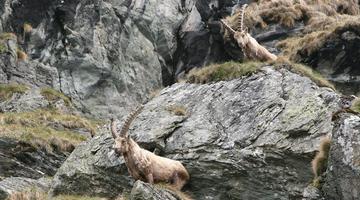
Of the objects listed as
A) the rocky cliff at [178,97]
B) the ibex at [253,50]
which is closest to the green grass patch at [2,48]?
the rocky cliff at [178,97]

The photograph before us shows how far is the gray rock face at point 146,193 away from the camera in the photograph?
58.2 ft

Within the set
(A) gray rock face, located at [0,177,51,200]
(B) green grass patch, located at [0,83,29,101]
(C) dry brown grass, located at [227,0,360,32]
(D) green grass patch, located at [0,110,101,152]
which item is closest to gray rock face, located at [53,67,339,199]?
(A) gray rock face, located at [0,177,51,200]

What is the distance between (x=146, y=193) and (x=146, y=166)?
2.39 meters

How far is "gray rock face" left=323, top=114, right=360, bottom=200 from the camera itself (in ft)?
46.4

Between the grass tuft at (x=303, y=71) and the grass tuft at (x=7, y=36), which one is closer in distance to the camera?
the grass tuft at (x=303, y=71)

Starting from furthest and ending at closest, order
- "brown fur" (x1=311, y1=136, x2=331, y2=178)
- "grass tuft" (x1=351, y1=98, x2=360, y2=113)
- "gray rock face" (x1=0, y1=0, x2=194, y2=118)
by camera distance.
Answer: "gray rock face" (x1=0, y1=0, x2=194, y2=118) < "brown fur" (x1=311, y1=136, x2=331, y2=178) < "grass tuft" (x1=351, y1=98, x2=360, y2=113)

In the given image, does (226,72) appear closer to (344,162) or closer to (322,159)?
(322,159)

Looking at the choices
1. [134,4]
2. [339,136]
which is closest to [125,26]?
[134,4]

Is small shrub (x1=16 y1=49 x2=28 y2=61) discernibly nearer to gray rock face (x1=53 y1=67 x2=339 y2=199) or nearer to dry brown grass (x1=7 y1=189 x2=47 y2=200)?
gray rock face (x1=53 y1=67 x2=339 y2=199)

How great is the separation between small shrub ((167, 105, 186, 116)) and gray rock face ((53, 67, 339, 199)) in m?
0.13

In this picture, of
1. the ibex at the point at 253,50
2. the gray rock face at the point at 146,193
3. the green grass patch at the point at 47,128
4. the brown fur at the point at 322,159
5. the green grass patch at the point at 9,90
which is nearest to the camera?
the brown fur at the point at 322,159

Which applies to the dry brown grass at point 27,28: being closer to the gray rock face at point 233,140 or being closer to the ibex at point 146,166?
the gray rock face at point 233,140

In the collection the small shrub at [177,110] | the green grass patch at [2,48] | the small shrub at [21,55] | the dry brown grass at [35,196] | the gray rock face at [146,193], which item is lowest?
the dry brown grass at [35,196]

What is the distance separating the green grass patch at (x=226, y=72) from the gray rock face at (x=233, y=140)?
1.28ft
